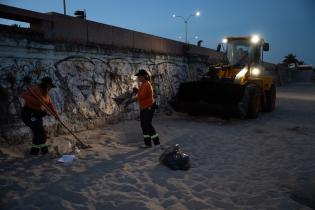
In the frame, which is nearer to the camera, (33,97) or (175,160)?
(175,160)

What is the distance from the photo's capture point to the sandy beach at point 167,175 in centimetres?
424

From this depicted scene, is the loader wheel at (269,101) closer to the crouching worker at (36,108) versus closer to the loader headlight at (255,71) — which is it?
the loader headlight at (255,71)

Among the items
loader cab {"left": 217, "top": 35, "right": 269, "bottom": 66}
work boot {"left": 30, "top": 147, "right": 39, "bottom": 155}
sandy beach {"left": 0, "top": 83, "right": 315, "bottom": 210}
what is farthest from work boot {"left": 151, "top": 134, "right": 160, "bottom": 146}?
loader cab {"left": 217, "top": 35, "right": 269, "bottom": 66}

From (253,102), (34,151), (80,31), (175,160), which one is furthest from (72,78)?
(253,102)

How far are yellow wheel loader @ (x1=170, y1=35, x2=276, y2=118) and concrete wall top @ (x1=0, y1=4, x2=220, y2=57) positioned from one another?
2293 mm

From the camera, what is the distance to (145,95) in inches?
274

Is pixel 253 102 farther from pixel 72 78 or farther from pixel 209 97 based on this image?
pixel 72 78

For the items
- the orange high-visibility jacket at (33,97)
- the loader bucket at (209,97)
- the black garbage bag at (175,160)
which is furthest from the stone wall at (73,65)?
the black garbage bag at (175,160)

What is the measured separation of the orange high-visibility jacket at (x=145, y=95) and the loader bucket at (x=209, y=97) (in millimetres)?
3518

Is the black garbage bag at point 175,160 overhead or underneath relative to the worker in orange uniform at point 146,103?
underneath

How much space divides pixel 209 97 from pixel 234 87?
88 cm

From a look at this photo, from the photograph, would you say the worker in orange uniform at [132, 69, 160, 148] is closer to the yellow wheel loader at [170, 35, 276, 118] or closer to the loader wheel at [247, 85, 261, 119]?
the yellow wheel loader at [170, 35, 276, 118]

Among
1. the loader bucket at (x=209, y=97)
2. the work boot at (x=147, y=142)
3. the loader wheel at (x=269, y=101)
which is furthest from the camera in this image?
the loader wheel at (x=269, y=101)

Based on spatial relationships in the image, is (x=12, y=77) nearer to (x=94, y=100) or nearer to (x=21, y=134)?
(x=21, y=134)
